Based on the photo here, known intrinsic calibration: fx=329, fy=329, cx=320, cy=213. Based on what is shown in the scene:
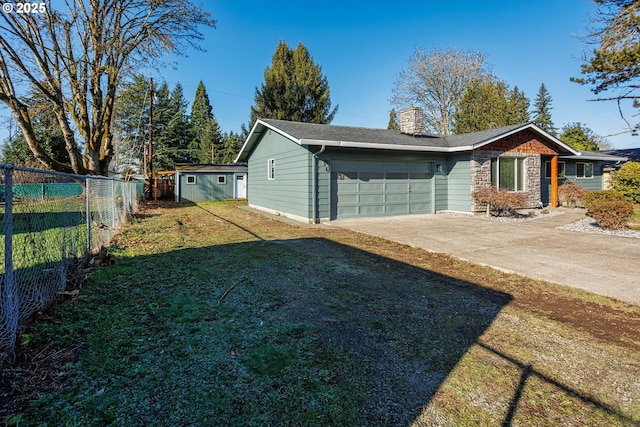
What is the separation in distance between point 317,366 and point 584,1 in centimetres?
1455

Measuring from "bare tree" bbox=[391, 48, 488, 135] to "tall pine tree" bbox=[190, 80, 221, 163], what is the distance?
20114 mm

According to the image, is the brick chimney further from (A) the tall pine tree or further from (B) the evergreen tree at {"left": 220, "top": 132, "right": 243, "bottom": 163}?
(A) the tall pine tree

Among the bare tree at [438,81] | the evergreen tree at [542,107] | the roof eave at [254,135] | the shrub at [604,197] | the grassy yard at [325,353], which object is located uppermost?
the evergreen tree at [542,107]

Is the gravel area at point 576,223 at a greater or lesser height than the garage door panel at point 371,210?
lesser

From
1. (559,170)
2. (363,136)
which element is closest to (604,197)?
(363,136)

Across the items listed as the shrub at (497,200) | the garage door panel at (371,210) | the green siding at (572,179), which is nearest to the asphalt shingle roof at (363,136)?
the shrub at (497,200)

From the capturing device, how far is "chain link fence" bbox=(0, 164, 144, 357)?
7.97ft

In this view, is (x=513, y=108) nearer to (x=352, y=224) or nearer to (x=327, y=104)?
(x=327, y=104)

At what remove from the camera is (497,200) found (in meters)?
11.2

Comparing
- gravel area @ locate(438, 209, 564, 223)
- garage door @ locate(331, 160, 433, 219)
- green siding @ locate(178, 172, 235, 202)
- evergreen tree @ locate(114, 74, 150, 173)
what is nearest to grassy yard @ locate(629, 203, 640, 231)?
gravel area @ locate(438, 209, 564, 223)

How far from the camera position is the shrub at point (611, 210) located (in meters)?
8.20

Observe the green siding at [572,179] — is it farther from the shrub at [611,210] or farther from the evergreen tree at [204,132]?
the evergreen tree at [204,132]

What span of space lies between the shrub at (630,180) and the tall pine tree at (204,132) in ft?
110

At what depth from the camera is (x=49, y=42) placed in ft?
42.4
